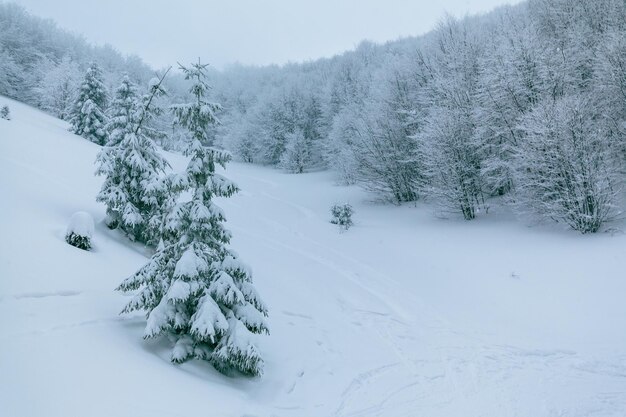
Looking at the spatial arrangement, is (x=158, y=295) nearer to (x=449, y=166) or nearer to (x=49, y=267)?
(x=49, y=267)

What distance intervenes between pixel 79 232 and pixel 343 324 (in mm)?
8032

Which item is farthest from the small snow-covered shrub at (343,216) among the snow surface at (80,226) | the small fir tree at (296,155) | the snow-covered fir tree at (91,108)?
the small fir tree at (296,155)

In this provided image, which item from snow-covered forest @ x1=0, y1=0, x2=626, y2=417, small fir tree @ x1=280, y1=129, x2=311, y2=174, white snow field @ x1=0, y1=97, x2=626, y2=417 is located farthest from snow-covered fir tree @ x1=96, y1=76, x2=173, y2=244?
small fir tree @ x1=280, y1=129, x2=311, y2=174

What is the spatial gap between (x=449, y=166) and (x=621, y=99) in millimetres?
8109

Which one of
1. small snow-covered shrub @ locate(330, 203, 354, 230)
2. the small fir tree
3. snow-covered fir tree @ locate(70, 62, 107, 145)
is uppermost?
snow-covered fir tree @ locate(70, 62, 107, 145)

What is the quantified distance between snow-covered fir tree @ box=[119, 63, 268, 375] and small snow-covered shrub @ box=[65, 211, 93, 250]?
4.02 meters

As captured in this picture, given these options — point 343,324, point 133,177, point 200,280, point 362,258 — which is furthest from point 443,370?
point 133,177

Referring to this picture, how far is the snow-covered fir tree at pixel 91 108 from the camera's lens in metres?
31.5

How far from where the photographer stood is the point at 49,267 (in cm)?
858

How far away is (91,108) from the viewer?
31500 millimetres

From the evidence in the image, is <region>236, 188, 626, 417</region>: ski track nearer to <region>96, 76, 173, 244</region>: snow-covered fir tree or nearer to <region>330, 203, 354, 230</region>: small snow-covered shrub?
<region>96, 76, 173, 244</region>: snow-covered fir tree

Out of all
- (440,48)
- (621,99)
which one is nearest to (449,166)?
(621,99)

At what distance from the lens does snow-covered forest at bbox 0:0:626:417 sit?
7.02 meters

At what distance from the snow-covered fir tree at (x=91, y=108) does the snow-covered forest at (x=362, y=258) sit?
0.21 m
